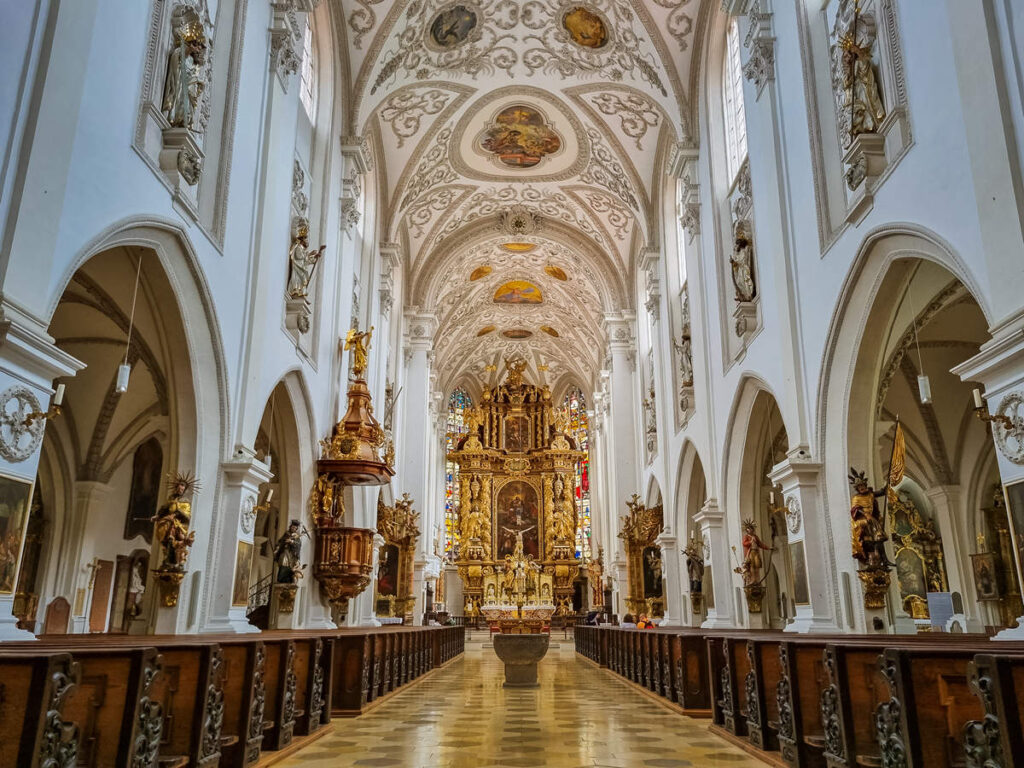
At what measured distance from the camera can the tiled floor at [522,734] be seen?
18.9ft

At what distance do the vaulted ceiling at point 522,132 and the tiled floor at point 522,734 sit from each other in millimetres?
10948

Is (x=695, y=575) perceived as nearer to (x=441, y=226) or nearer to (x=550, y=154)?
(x=550, y=154)

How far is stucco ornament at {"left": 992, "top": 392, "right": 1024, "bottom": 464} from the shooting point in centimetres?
552

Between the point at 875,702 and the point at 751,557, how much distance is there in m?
8.02

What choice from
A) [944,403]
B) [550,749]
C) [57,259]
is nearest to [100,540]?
[57,259]

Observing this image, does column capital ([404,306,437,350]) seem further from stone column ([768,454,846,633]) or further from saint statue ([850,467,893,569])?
saint statue ([850,467,893,569])

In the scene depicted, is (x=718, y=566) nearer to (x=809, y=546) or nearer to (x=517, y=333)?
(x=809, y=546)

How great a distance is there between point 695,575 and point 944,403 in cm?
551

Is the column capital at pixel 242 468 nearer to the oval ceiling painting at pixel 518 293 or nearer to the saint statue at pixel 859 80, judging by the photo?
the saint statue at pixel 859 80

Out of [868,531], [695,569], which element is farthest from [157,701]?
[695,569]

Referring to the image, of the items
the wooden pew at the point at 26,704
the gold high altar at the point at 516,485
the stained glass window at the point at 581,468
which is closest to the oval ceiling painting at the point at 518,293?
the gold high altar at the point at 516,485

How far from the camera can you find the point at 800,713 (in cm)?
538

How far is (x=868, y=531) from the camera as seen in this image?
830 cm

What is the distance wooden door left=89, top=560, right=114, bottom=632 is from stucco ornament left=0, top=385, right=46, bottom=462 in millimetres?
11291
